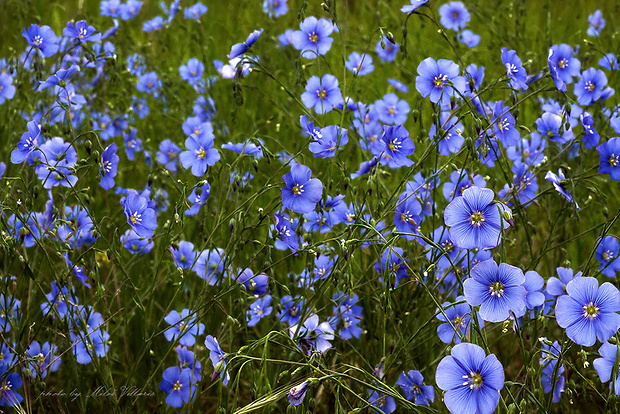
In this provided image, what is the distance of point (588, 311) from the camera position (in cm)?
136

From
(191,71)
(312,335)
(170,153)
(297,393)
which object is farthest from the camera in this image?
(191,71)

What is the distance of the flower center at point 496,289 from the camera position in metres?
1.35

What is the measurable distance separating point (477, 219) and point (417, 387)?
51 cm

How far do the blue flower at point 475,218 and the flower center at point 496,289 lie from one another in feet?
0.28

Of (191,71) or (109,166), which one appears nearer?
(109,166)

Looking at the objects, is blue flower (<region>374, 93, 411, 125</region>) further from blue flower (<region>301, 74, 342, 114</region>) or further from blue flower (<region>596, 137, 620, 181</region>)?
blue flower (<region>596, 137, 620, 181</region>)

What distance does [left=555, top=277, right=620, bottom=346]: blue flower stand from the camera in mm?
1334

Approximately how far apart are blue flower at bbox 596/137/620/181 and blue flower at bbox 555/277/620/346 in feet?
2.05

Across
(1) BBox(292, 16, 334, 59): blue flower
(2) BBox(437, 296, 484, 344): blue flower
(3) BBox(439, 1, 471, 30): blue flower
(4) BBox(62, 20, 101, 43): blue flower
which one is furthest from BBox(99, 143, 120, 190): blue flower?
(3) BBox(439, 1, 471, 30): blue flower

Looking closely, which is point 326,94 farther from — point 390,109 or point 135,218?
point 135,218

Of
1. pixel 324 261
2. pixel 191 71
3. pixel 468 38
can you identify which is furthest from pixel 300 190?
pixel 468 38

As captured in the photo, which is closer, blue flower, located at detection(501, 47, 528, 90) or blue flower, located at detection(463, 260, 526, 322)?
blue flower, located at detection(463, 260, 526, 322)

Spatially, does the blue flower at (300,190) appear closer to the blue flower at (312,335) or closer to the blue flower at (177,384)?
the blue flower at (312,335)

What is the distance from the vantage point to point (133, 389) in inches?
68.1
